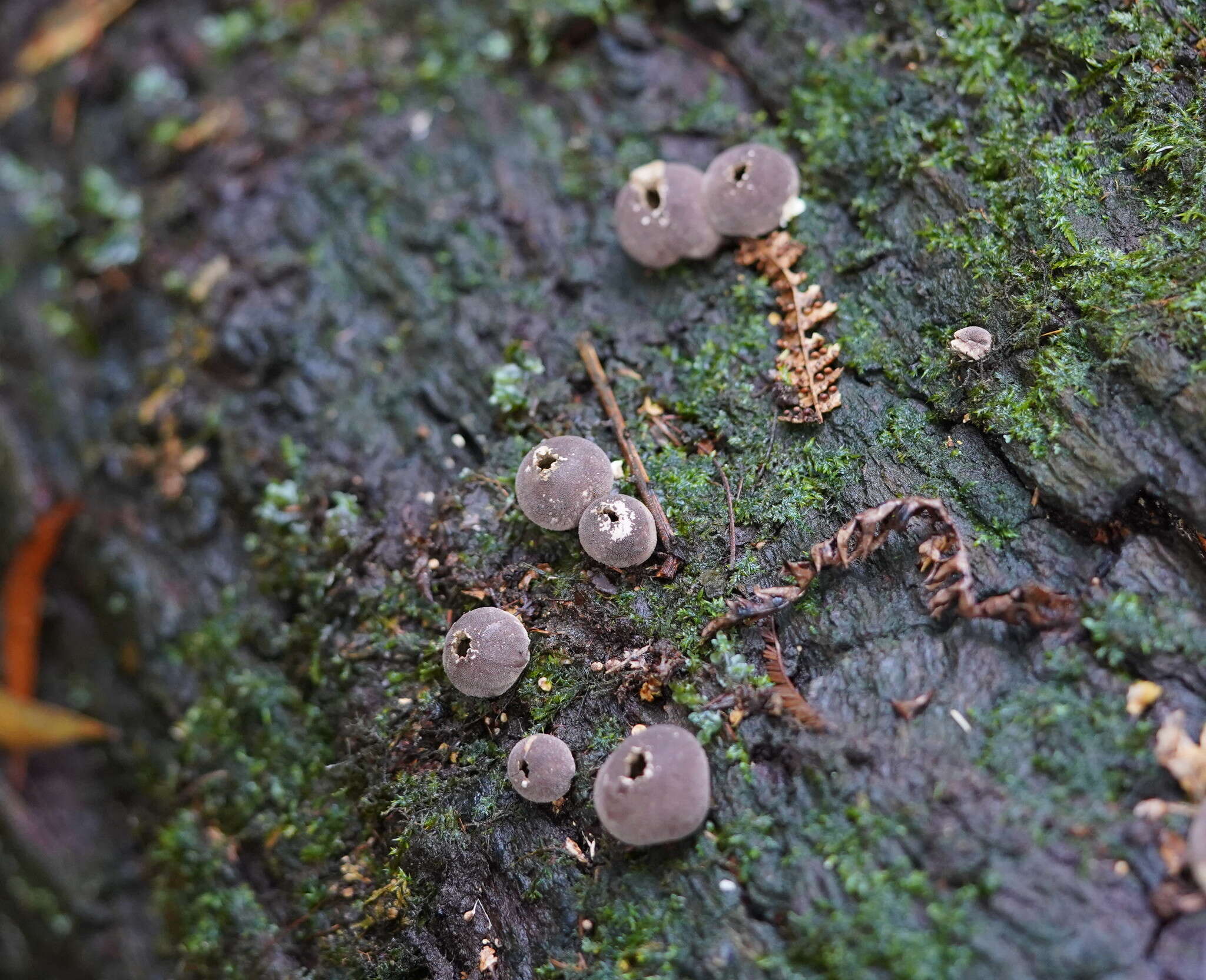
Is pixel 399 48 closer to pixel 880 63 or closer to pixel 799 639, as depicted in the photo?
pixel 880 63

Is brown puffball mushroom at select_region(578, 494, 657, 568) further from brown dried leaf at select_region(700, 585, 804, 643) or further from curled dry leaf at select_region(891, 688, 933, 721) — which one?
curled dry leaf at select_region(891, 688, 933, 721)

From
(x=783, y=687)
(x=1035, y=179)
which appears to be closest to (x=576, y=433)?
(x=783, y=687)

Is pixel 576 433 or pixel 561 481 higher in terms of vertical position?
pixel 561 481

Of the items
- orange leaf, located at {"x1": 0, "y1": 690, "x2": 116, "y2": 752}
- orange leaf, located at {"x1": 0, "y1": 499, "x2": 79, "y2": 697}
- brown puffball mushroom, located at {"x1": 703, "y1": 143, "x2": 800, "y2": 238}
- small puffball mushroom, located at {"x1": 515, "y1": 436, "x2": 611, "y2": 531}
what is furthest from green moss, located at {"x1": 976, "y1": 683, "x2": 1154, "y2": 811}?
orange leaf, located at {"x1": 0, "y1": 499, "x2": 79, "y2": 697}

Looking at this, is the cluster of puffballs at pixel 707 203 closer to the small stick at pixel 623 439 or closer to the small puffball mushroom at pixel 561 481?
the small stick at pixel 623 439

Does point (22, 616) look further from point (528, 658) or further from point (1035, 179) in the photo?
point (1035, 179)

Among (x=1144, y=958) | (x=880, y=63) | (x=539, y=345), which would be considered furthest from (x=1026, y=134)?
(x=1144, y=958)
